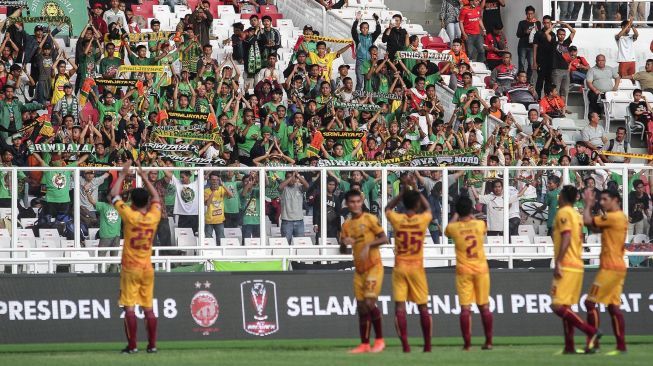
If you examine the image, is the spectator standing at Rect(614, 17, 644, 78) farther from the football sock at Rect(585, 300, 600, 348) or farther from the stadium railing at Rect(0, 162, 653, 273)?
the football sock at Rect(585, 300, 600, 348)

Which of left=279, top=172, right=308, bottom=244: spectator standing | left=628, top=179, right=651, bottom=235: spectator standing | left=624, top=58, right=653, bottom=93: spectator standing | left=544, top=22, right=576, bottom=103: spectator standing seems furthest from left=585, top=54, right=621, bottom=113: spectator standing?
left=279, top=172, right=308, bottom=244: spectator standing

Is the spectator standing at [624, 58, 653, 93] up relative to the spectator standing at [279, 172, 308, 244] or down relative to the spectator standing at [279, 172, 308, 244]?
up

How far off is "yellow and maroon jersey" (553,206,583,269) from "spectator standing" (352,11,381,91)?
13.7 m

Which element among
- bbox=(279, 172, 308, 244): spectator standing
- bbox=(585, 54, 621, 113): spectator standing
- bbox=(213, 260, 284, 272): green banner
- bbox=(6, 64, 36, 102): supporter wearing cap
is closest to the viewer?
bbox=(213, 260, 284, 272): green banner

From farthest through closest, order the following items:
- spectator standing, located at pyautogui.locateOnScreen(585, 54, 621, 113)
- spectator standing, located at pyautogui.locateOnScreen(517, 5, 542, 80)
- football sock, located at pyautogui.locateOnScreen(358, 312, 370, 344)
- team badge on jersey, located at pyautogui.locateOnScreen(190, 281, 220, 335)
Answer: spectator standing, located at pyautogui.locateOnScreen(517, 5, 542, 80)
spectator standing, located at pyautogui.locateOnScreen(585, 54, 621, 113)
team badge on jersey, located at pyautogui.locateOnScreen(190, 281, 220, 335)
football sock, located at pyautogui.locateOnScreen(358, 312, 370, 344)

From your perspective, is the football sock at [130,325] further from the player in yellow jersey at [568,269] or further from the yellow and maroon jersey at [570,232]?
the yellow and maroon jersey at [570,232]

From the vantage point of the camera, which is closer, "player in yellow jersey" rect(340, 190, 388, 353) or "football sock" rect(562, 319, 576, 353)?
"football sock" rect(562, 319, 576, 353)

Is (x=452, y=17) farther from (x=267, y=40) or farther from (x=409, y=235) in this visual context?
(x=409, y=235)

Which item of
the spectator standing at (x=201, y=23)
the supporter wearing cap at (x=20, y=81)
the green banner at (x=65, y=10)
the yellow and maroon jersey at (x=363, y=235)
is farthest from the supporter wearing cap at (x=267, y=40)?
the yellow and maroon jersey at (x=363, y=235)

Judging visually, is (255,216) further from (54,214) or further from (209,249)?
(54,214)

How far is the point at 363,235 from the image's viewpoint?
20.3 m

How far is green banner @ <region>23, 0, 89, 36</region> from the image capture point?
35.5m

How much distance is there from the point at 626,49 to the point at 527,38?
99.2 inches

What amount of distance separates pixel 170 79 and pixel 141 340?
9.19m
